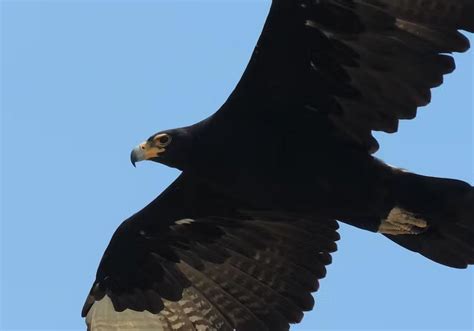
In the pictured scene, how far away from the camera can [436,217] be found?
11516 millimetres

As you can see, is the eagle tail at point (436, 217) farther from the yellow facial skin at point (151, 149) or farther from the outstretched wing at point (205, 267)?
the yellow facial skin at point (151, 149)

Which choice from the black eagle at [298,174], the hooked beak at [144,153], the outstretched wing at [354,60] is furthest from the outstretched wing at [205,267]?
the outstretched wing at [354,60]

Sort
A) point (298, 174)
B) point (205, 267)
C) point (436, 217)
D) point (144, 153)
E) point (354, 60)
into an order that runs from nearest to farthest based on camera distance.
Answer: point (354, 60) → point (436, 217) → point (298, 174) → point (144, 153) → point (205, 267)

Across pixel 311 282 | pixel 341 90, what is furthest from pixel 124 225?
pixel 341 90

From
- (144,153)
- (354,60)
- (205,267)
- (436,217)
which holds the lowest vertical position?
(205,267)

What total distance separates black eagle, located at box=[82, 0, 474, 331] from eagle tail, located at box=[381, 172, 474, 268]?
0.04 feet

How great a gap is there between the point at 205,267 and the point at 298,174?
1.96m

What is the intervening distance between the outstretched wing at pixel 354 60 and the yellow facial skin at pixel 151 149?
2.08 ft

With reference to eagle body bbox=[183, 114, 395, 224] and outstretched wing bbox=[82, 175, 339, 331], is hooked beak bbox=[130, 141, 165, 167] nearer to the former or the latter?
eagle body bbox=[183, 114, 395, 224]

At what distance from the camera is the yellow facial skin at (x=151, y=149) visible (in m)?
11.9

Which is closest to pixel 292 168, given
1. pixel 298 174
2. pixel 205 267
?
pixel 298 174

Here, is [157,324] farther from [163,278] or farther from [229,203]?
[229,203]

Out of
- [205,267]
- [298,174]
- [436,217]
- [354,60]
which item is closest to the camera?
[354,60]

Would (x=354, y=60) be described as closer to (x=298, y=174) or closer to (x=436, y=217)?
(x=298, y=174)
